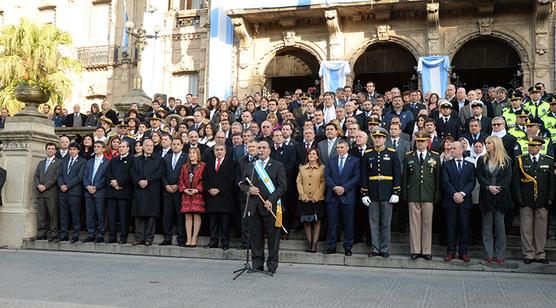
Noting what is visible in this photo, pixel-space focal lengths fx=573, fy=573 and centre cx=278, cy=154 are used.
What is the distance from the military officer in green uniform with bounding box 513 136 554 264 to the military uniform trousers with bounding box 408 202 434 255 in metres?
1.42

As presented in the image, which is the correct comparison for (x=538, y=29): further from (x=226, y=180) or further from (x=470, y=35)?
(x=226, y=180)

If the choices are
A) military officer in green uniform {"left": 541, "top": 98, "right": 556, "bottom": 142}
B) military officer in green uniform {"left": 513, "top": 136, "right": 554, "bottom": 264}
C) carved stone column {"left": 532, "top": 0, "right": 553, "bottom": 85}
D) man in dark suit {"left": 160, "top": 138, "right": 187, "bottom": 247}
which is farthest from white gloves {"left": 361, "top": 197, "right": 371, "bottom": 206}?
carved stone column {"left": 532, "top": 0, "right": 553, "bottom": 85}

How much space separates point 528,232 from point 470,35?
1178 centimetres

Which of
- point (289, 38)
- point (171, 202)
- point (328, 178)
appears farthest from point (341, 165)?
point (289, 38)

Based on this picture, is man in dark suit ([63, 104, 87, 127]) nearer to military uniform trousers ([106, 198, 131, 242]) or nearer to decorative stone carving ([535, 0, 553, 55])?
military uniform trousers ([106, 198, 131, 242])

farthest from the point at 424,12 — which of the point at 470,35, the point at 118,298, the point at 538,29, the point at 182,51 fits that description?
the point at 118,298

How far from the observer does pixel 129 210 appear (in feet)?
37.4

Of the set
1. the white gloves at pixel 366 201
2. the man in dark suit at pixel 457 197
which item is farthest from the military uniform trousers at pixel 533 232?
the white gloves at pixel 366 201

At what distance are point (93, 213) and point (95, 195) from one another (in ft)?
1.27

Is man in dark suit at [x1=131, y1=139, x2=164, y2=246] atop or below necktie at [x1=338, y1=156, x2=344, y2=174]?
below

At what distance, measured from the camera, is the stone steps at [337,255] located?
899 centimetres

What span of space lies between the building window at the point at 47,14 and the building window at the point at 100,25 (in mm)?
2198

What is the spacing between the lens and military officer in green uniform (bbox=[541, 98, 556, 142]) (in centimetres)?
1117

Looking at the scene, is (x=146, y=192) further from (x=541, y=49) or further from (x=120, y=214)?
(x=541, y=49)
